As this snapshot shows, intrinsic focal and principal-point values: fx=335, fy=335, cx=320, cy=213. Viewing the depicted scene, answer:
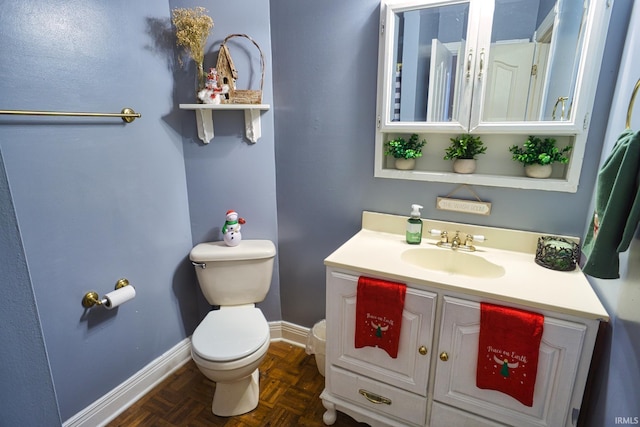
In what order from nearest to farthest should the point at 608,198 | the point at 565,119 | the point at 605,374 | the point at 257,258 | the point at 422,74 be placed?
the point at 608,198, the point at 605,374, the point at 565,119, the point at 422,74, the point at 257,258

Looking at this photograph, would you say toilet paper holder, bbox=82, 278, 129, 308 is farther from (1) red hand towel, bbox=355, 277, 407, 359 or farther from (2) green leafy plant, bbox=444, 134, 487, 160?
(2) green leafy plant, bbox=444, 134, 487, 160

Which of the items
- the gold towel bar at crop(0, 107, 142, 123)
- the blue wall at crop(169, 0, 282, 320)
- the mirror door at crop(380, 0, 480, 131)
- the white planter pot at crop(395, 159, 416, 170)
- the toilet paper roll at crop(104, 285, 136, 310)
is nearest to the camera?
the gold towel bar at crop(0, 107, 142, 123)

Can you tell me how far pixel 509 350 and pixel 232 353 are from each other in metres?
1.10

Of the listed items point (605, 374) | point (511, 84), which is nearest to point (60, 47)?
point (511, 84)

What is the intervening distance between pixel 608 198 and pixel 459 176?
636mm

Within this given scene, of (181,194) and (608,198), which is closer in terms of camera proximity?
(608,198)

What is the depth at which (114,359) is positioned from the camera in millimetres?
1649

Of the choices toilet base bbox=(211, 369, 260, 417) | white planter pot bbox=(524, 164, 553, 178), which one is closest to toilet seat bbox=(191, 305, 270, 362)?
toilet base bbox=(211, 369, 260, 417)

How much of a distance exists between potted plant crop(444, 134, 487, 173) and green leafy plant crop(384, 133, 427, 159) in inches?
5.4

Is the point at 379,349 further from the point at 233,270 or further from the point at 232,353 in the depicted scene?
the point at 233,270

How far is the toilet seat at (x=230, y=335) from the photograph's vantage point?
58.7 inches

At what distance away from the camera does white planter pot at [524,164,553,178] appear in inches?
54.2

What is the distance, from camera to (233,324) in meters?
1.70

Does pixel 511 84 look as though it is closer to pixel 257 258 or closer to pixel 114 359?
pixel 257 258
